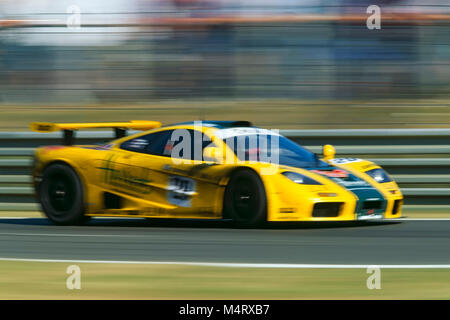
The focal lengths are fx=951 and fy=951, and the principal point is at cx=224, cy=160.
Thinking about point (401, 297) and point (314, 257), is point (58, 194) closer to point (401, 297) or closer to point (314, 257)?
point (314, 257)

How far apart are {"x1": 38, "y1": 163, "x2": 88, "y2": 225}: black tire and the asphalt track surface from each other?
0.15m

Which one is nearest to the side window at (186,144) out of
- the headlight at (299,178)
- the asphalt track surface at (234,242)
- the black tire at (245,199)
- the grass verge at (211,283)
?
the black tire at (245,199)

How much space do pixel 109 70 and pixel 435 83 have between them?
12.9 ft

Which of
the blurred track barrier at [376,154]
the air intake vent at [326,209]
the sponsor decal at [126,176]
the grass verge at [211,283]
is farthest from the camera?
the blurred track barrier at [376,154]

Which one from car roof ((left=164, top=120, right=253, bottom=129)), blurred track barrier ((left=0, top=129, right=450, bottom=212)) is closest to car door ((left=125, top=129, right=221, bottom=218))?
car roof ((left=164, top=120, right=253, bottom=129))

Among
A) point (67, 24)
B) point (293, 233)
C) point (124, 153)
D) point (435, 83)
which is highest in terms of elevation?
point (67, 24)

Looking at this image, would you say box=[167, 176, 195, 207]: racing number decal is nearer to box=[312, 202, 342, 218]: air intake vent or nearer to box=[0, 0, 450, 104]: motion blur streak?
box=[312, 202, 342, 218]: air intake vent

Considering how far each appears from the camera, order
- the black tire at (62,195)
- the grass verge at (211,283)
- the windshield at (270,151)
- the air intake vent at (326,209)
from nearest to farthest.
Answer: the grass verge at (211,283)
the air intake vent at (326,209)
the windshield at (270,151)
the black tire at (62,195)

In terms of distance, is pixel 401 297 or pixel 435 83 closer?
pixel 401 297

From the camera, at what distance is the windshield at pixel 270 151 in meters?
9.03

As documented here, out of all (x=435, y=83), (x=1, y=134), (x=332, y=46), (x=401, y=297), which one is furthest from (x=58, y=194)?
(x=401, y=297)

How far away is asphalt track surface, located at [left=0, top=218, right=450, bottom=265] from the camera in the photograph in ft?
23.2

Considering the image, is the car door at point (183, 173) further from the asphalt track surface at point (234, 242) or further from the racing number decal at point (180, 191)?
the asphalt track surface at point (234, 242)

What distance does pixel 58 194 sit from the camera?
9977 millimetres
